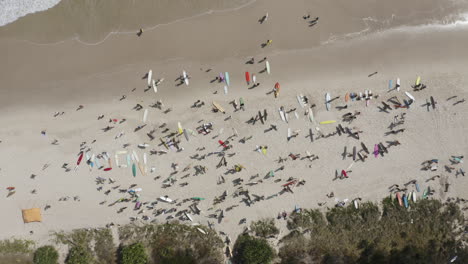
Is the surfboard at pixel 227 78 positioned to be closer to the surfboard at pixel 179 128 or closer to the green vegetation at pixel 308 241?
the surfboard at pixel 179 128

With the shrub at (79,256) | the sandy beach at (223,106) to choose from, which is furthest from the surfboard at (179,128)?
the shrub at (79,256)

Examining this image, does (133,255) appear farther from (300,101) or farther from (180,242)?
(300,101)

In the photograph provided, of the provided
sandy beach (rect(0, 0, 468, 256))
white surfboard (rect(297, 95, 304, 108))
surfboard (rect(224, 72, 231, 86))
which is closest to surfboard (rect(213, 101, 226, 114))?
sandy beach (rect(0, 0, 468, 256))

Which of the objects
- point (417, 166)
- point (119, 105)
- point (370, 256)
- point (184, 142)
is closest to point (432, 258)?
point (370, 256)

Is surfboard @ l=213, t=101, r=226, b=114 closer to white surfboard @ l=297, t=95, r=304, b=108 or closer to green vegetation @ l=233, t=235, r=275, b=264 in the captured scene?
white surfboard @ l=297, t=95, r=304, b=108

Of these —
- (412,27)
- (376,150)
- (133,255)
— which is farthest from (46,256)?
(412,27)

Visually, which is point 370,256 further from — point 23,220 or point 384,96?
point 23,220
